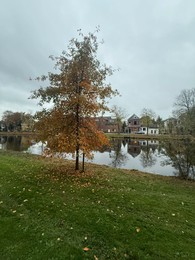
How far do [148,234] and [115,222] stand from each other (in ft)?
3.11

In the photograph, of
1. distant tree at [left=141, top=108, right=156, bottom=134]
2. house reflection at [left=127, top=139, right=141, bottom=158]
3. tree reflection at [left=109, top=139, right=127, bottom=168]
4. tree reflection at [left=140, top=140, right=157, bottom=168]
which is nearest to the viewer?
tree reflection at [left=109, top=139, right=127, bottom=168]

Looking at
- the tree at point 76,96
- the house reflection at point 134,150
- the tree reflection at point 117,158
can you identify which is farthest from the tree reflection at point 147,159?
the tree at point 76,96

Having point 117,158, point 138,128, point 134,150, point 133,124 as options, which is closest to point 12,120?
point 133,124

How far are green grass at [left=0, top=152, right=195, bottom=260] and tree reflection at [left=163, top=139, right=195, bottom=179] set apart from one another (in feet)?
13.2

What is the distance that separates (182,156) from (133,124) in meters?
80.5

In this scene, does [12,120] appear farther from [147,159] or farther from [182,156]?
[182,156]

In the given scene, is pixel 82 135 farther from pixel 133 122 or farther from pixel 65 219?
pixel 133 122

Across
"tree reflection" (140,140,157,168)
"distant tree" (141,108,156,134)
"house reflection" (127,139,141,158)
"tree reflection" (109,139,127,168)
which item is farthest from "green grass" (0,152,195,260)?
"distant tree" (141,108,156,134)

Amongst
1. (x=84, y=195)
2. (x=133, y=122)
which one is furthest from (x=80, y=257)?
(x=133, y=122)

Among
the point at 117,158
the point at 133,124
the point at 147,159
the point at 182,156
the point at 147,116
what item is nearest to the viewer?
the point at 182,156

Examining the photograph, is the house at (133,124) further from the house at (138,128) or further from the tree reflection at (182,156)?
the tree reflection at (182,156)

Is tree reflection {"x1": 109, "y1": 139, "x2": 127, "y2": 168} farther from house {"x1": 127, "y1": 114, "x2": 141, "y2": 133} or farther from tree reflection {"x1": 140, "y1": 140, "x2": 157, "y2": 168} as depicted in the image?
house {"x1": 127, "y1": 114, "x2": 141, "y2": 133}

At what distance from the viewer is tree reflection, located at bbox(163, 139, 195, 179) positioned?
41.8 ft

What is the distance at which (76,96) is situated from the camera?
1003 cm
